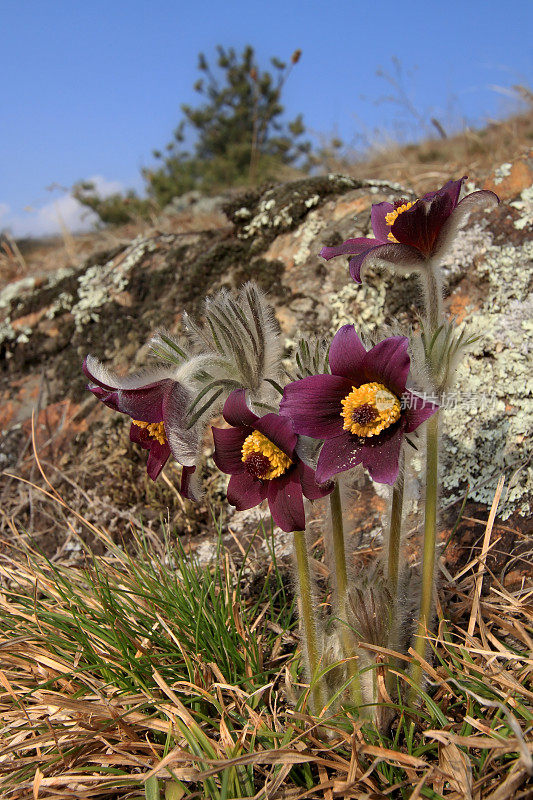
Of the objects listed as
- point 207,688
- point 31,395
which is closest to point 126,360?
point 31,395

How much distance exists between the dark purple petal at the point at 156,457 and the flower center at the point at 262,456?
9.1 inches

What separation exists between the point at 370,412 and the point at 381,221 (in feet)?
2.03

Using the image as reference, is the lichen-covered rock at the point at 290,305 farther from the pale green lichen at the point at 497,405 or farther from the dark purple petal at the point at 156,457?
→ the dark purple petal at the point at 156,457

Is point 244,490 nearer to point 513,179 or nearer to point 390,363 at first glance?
point 390,363

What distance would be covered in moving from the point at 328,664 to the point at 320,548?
2.42ft

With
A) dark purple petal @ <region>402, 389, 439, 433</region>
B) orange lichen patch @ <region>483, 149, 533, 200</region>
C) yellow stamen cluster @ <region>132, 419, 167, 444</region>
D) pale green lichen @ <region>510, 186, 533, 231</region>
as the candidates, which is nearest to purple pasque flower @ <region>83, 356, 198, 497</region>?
yellow stamen cluster @ <region>132, 419, 167, 444</region>

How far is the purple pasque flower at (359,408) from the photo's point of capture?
4.02ft

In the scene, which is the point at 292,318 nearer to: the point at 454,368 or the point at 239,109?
the point at 454,368

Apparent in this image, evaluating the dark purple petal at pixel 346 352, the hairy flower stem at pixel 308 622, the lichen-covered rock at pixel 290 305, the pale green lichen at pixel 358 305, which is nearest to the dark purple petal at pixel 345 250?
the dark purple petal at pixel 346 352

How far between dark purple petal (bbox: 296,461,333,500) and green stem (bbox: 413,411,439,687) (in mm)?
276

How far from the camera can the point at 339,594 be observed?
145 cm

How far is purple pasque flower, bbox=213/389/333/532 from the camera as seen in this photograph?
1272 millimetres

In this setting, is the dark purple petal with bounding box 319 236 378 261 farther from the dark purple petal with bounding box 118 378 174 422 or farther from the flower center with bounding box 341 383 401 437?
the dark purple petal with bounding box 118 378 174 422

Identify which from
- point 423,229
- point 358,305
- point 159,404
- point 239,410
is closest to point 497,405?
point 358,305
